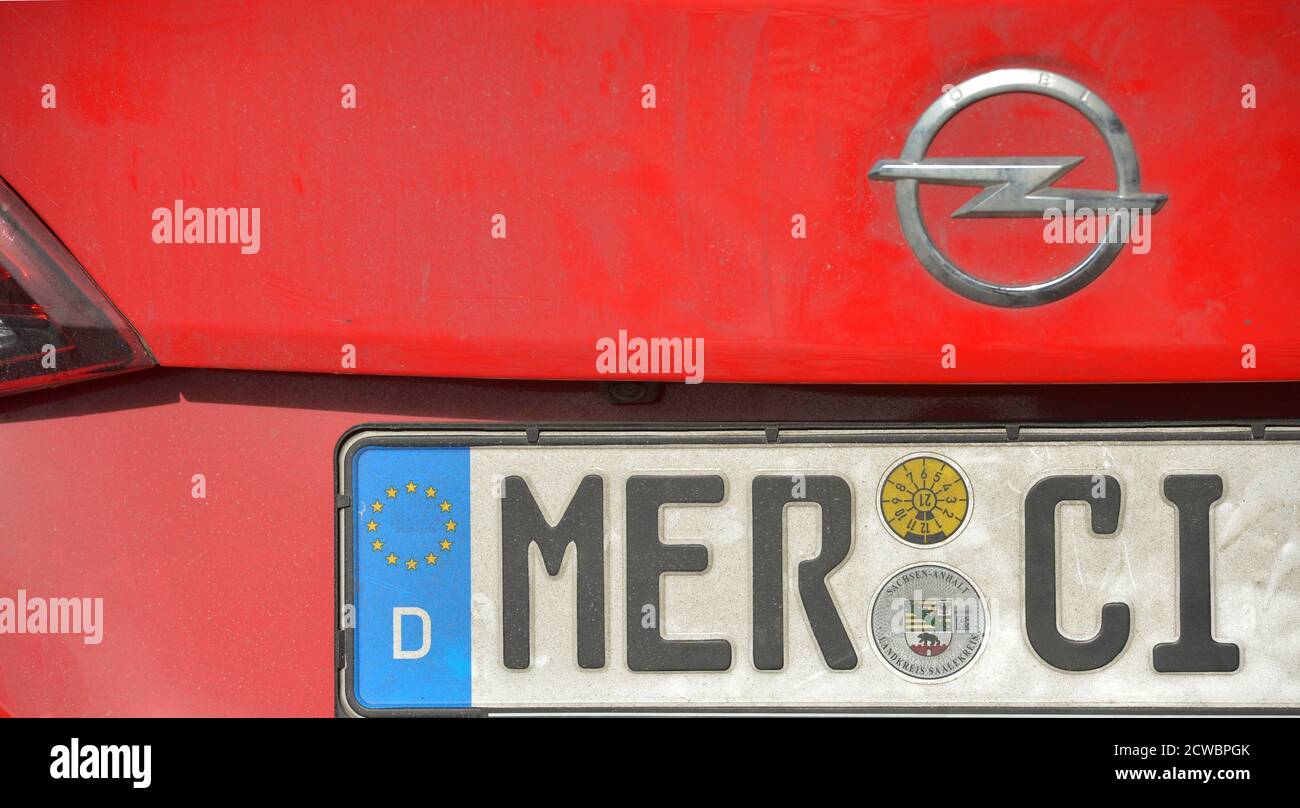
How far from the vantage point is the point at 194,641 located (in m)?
1.43

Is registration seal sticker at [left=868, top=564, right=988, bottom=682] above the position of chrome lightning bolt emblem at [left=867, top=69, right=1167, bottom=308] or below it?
below

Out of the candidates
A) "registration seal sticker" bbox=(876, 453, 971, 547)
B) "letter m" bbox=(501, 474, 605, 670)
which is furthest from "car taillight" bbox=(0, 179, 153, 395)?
"registration seal sticker" bbox=(876, 453, 971, 547)

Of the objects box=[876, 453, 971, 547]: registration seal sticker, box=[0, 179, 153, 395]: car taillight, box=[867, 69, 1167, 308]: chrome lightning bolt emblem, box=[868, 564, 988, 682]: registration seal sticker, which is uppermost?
box=[867, 69, 1167, 308]: chrome lightning bolt emblem

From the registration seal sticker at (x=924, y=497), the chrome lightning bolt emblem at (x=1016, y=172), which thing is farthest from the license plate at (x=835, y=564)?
the chrome lightning bolt emblem at (x=1016, y=172)

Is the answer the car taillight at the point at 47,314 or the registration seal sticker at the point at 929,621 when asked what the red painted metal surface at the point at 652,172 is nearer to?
the car taillight at the point at 47,314

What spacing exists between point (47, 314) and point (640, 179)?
2.14ft

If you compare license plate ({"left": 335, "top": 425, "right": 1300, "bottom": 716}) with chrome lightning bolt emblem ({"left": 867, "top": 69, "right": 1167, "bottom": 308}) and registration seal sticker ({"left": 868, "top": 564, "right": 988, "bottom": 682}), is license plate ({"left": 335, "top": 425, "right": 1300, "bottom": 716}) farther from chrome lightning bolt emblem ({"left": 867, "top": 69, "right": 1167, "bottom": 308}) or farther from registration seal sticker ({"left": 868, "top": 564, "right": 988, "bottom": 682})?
chrome lightning bolt emblem ({"left": 867, "top": 69, "right": 1167, "bottom": 308})

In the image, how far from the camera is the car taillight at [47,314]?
132 centimetres

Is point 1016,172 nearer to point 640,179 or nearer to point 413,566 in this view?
point 640,179

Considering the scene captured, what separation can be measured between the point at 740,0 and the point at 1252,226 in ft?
1.89

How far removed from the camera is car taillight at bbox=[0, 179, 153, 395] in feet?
4.33

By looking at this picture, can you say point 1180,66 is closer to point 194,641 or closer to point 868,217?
point 868,217

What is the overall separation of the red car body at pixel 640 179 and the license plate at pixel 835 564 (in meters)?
0.09

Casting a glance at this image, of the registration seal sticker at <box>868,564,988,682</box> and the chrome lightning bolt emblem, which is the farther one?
the registration seal sticker at <box>868,564,988,682</box>
